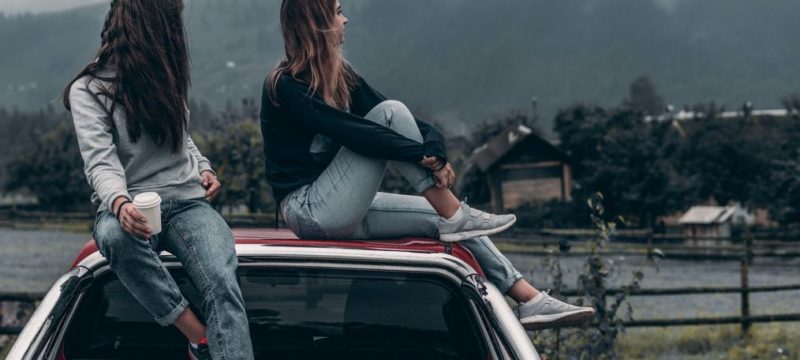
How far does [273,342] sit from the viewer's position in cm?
314

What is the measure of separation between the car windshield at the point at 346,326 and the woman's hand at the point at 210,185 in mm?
343

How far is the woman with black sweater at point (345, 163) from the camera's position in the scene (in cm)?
339

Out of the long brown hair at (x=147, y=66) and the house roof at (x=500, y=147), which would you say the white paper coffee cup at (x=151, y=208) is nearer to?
the long brown hair at (x=147, y=66)

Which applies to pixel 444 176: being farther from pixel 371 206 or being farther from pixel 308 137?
pixel 308 137

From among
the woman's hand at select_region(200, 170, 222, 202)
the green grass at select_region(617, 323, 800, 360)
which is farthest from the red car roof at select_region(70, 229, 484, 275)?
the green grass at select_region(617, 323, 800, 360)

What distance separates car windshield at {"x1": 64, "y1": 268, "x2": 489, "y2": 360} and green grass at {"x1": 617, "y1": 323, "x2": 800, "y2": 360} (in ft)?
27.7

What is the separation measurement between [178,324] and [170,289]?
0.35 ft

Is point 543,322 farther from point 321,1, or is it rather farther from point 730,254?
point 730,254

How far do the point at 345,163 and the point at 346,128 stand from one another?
13 centimetres

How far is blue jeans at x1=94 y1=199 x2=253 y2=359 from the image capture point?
2.87 meters

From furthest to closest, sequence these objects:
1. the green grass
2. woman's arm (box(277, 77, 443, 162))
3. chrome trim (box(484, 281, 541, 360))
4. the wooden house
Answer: the wooden house, the green grass, woman's arm (box(277, 77, 443, 162)), chrome trim (box(484, 281, 541, 360))

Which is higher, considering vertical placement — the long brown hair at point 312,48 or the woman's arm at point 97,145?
the long brown hair at point 312,48

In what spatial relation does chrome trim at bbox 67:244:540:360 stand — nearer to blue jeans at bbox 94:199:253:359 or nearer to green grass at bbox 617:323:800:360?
blue jeans at bbox 94:199:253:359

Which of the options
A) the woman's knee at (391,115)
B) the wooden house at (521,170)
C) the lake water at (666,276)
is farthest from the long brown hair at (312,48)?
the wooden house at (521,170)
